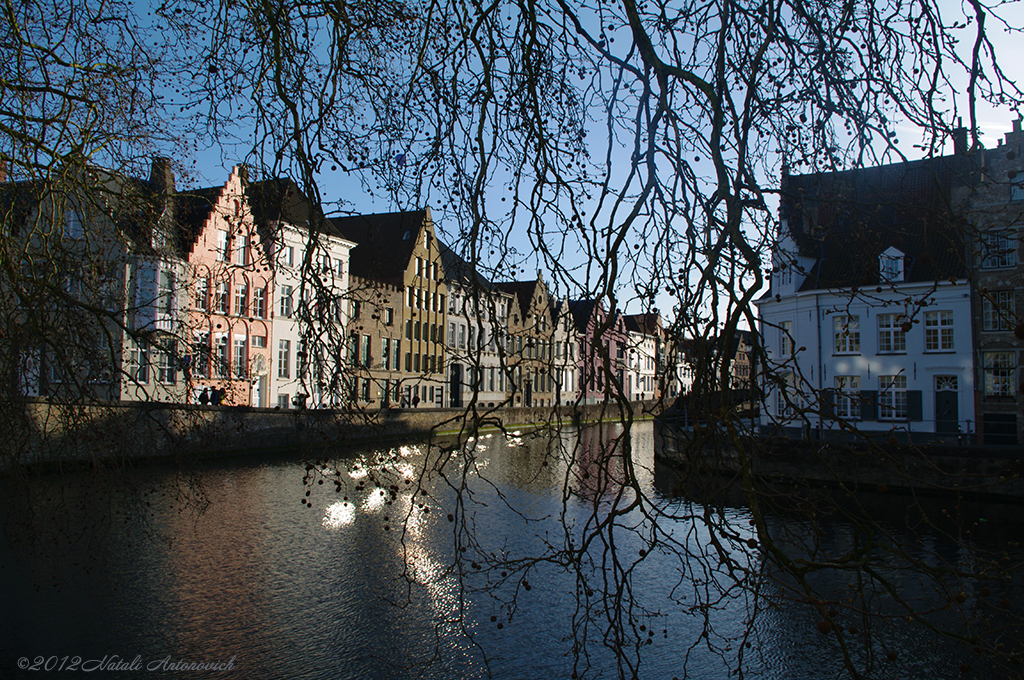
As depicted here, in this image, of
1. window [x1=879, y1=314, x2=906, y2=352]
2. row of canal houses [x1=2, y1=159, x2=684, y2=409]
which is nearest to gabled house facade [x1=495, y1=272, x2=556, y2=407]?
row of canal houses [x1=2, y1=159, x2=684, y2=409]

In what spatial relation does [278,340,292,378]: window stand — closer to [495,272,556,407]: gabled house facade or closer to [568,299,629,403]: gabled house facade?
[495,272,556,407]: gabled house facade

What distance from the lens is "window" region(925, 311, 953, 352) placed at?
2767 cm

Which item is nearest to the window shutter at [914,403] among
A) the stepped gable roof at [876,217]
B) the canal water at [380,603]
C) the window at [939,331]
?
the window at [939,331]

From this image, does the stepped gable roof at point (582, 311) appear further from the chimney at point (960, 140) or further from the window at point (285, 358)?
the window at point (285, 358)

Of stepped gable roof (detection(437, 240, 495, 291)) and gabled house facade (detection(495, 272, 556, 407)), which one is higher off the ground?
stepped gable roof (detection(437, 240, 495, 291))

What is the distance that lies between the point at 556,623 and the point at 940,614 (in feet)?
17.4

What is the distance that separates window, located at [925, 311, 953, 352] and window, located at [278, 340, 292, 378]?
24926 millimetres

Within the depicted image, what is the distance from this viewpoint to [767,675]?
9.09m

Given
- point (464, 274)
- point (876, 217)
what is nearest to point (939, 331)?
point (876, 217)

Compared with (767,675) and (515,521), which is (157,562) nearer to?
(515,521)

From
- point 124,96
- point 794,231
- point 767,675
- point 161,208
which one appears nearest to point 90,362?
point 161,208

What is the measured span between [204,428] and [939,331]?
87.4 ft

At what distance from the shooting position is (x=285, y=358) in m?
33.7

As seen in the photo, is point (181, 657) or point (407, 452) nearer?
point (181, 657)
